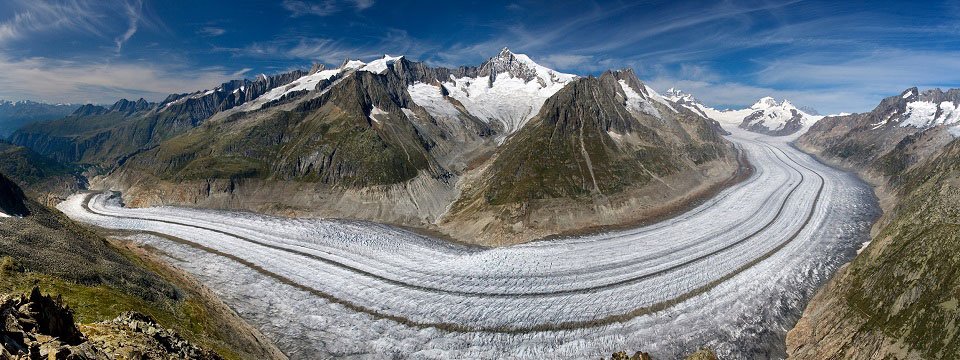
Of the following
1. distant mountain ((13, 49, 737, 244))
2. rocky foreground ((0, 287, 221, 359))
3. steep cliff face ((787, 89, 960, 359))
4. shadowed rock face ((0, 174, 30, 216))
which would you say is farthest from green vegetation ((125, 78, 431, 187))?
steep cliff face ((787, 89, 960, 359))

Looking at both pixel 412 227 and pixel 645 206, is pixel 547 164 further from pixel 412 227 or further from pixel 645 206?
pixel 412 227

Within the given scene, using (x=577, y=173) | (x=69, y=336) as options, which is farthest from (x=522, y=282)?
(x=577, y=173)

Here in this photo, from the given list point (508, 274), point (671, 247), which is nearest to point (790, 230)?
point (671, 247)

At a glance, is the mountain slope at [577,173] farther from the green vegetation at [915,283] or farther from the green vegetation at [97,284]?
the green vegetation at [97,284]

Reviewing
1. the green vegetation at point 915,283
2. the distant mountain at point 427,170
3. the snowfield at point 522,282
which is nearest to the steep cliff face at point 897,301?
the green vegetation at point 915,283

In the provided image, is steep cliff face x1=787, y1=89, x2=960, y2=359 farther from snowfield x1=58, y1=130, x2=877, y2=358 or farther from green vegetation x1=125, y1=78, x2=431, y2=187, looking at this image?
green vegetation x1=125, y1=78, x2=431, y2=187

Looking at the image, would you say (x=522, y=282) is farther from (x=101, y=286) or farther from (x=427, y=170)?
(x=427, y=170)
